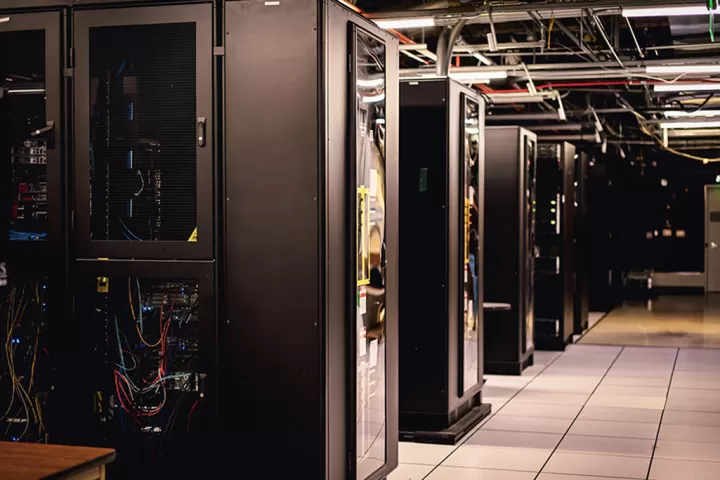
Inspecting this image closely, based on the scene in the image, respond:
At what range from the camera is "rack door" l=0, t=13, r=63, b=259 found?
4.51 m

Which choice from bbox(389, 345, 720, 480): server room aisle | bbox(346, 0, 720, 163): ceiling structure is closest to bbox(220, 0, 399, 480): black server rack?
bbox(389, 345, 720, 480): server room aisle

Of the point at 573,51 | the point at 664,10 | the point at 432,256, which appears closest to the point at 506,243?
the point at 573,51

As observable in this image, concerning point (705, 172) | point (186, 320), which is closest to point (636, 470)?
point (186, 320)

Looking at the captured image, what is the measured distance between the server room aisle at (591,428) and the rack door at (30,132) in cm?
244

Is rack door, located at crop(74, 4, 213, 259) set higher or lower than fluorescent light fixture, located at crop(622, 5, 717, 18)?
lower

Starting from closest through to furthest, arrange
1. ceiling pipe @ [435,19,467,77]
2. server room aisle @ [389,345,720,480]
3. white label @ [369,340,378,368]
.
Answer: white label @ [369,340,378,368], server room aisle @ [389,345,720,480], ceiling pipe @ [435,19,467,77]

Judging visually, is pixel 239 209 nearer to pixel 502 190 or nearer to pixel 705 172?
pixel 502 190

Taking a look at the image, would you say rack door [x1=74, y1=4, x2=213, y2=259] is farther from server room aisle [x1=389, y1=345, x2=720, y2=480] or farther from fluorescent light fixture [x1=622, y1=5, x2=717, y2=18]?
fluorescent light fixture [x1=622, y1=5, x2=717, y2=18]

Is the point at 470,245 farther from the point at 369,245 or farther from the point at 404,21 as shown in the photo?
the point at 369,245

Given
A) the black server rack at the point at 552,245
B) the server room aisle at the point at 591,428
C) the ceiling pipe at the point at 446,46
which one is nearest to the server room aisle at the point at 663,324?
the black server rack at the point at 552,245

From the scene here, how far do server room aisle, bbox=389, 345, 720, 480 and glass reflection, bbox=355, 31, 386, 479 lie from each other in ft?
2.83

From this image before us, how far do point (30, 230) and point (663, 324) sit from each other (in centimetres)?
1210

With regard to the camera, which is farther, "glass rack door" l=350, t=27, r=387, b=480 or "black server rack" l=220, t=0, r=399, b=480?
"glass rack door" l=350, t=27, r=387, b=480

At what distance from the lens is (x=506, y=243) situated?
9547 millimetres
